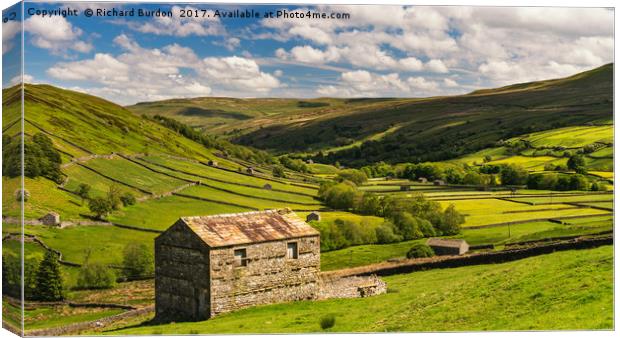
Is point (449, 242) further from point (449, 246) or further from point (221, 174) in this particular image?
point (221, 174)

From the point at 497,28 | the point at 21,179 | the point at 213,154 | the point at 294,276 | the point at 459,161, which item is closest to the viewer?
the point at 21,179

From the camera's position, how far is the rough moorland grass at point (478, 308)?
3312 cm

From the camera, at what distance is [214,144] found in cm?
5925

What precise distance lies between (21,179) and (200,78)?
13155 mm

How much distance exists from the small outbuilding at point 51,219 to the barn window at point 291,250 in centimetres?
1311

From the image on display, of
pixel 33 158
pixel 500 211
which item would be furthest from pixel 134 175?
pixel 500 211

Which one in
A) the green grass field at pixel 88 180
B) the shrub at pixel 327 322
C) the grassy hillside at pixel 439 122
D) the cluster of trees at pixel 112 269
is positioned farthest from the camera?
the grassy hillside at pixel 439 122

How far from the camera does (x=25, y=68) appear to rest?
37438 millimetres

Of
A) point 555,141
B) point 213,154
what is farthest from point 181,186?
point 555,141

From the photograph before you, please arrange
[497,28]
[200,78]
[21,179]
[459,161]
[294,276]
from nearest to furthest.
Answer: [21,179]
[294,276]
[497,28]
[200,78]
[459,161]

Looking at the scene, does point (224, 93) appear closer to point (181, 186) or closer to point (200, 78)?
point (200, 78)

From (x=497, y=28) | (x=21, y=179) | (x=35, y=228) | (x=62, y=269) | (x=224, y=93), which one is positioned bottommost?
(x=62, y=269)

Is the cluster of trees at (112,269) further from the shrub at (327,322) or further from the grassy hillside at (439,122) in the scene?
the grassy hillside at (439,122)

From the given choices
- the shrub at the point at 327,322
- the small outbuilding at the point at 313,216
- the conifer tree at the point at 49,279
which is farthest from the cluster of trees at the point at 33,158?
the shrub at the point at 327,322
